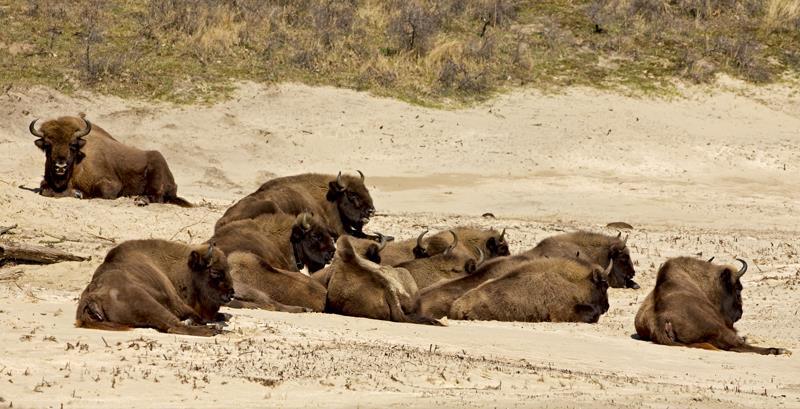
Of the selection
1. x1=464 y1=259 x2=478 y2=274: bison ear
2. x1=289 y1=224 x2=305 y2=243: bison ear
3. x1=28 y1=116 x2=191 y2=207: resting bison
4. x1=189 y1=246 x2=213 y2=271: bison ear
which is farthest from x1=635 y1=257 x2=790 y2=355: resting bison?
x1=28 y1=116 x2=191 y2=207: resting bison

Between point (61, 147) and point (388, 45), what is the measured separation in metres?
14.2

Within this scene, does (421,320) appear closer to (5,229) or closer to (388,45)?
(5,229)

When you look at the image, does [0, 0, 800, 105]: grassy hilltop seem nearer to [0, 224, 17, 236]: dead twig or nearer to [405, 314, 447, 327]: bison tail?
[0, 224, 17, 236]: dead twig

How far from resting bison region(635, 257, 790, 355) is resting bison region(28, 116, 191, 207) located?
10120 millimetres

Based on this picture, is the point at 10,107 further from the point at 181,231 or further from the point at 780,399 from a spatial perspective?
the point at 780,399

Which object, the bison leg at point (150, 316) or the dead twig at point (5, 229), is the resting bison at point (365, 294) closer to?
the bison leg at point (150, 316)

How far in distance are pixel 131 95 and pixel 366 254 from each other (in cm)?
1521

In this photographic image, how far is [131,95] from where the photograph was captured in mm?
32375

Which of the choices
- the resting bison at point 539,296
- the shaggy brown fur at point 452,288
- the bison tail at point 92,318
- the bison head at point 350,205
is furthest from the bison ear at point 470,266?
the bison tail at point 92,318

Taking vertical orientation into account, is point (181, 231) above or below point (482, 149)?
above

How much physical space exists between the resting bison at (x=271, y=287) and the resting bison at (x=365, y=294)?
0.65 ft

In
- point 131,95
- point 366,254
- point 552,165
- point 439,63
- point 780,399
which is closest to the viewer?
point 780,399

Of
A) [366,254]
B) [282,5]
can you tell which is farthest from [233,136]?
[366,254]

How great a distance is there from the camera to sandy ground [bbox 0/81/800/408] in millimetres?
10555
